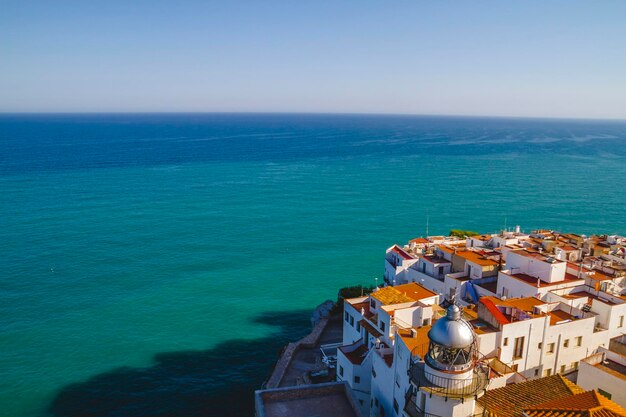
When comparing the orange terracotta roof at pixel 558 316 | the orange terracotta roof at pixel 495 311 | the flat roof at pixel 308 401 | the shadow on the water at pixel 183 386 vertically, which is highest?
the orange terracotta roof at pixel 495 311

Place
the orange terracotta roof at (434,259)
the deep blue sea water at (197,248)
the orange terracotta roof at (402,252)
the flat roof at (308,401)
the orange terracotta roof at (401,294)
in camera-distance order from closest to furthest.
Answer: the flat roof at (308,401) < the orange terracotta roof at (401,294) < the deep blue sea water at (197,248) < the orange terracotta roof at (434,259) < the orange terracotta roof at (402,252)

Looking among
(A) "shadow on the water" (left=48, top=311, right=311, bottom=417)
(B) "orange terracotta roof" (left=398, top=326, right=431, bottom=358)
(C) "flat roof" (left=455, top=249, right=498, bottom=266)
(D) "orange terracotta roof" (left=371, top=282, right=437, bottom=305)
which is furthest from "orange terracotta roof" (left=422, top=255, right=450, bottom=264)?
(A) "shadow on the water" (left=48, top=311, right=311, bottom=417)

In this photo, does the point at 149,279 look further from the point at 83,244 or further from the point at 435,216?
the point at 435,216

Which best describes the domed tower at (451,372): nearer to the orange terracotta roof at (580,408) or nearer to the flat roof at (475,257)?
Result: the orange terracotta roof at (580,408)

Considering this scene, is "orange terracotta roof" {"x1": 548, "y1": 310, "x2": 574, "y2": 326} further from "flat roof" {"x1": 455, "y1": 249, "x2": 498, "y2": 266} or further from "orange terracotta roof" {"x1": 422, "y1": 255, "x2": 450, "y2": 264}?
"orange terracotta roof" {"x1": 422, "y1": 255, "x2": 450, "y2": 264}

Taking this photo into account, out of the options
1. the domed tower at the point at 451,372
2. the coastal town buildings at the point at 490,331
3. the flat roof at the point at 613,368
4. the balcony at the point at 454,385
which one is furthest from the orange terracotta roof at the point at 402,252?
the balcony at the point at 454,385

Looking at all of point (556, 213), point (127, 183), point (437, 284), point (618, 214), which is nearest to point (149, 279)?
point (437, 284)

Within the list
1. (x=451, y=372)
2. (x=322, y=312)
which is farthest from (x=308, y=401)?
(x=322, y=312)
